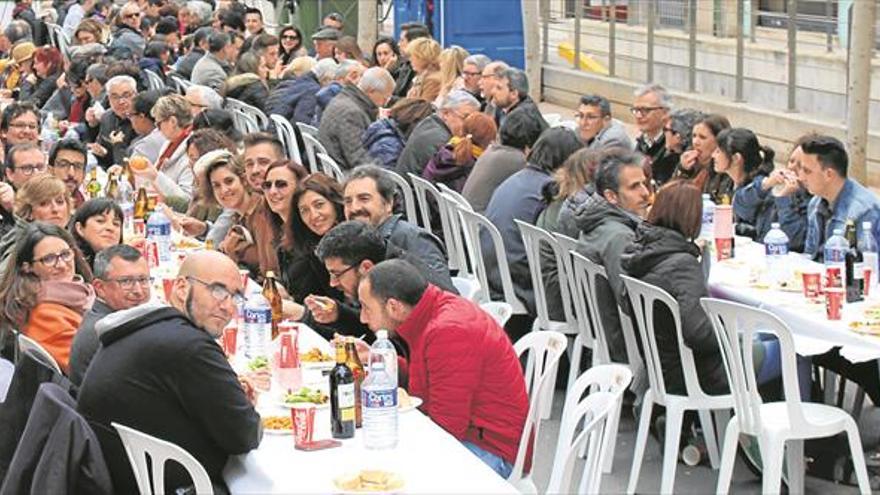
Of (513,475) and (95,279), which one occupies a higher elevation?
(95,279)

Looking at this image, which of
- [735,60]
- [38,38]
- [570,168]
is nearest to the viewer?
[570,168]

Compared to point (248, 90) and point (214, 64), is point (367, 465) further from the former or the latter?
point (214, 64)

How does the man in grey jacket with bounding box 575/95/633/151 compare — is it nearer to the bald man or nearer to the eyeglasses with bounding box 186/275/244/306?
the eyeglasses with bounding box 186/275/244/306

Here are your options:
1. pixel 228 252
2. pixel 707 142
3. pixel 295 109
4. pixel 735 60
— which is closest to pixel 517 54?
pixel 735 60

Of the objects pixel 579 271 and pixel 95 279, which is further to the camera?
pixel 579 271

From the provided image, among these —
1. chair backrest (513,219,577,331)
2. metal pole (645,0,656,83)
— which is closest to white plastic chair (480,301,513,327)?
chair backrest (513,219,577,331)

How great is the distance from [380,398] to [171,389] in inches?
25.9

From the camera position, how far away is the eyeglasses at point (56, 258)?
7.08 m

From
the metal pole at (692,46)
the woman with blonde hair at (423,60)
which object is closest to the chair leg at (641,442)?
the woman with blonde hair at (423,60)

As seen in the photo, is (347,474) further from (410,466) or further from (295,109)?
(295,109)

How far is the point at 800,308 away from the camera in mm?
7605

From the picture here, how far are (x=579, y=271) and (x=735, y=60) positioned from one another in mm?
8232

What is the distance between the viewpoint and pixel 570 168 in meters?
8.88

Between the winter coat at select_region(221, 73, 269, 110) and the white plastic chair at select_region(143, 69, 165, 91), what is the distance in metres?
1.55
